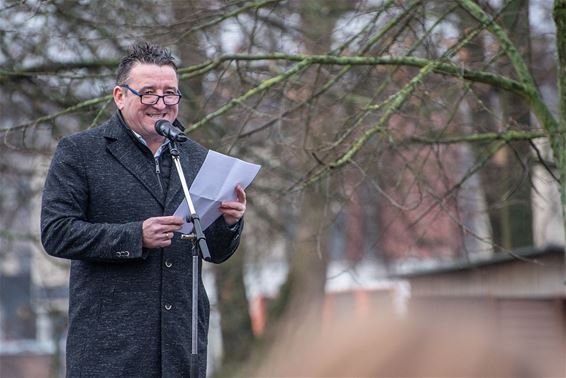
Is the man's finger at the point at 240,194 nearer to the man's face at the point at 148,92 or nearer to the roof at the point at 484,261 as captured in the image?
the man's face at the point at 148,92

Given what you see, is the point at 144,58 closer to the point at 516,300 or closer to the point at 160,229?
the point at 160,229

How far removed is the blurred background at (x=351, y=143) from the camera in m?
7.34

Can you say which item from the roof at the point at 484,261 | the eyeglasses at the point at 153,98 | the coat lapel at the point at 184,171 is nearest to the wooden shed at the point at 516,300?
the roof at the point at 484,261

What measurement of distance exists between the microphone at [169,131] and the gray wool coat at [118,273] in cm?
22

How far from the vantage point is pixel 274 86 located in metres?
7.15

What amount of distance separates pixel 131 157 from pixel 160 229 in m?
0.45

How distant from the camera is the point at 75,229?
4.41 m

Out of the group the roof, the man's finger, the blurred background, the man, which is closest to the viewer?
the man

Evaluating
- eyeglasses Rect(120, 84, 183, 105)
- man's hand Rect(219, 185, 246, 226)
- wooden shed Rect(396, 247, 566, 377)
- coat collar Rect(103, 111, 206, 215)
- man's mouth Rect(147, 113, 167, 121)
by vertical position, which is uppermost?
eyeglasses Rect(120, 84, 183, 105)

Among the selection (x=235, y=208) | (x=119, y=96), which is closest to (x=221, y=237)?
(x=235, y=208)

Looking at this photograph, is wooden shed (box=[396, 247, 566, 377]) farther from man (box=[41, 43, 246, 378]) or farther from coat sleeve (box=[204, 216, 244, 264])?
man (box=[41, 43, 246, 378])

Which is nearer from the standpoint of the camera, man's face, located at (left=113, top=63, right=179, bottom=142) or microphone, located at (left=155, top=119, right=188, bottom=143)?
microphone, located at (left=155, top=119, right=188, bottom=143)

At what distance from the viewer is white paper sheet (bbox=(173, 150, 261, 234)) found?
452 centimetres

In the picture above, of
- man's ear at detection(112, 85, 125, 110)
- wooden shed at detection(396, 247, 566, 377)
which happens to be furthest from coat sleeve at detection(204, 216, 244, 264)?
wooden shed at detection(396, 247, 566, 377)
